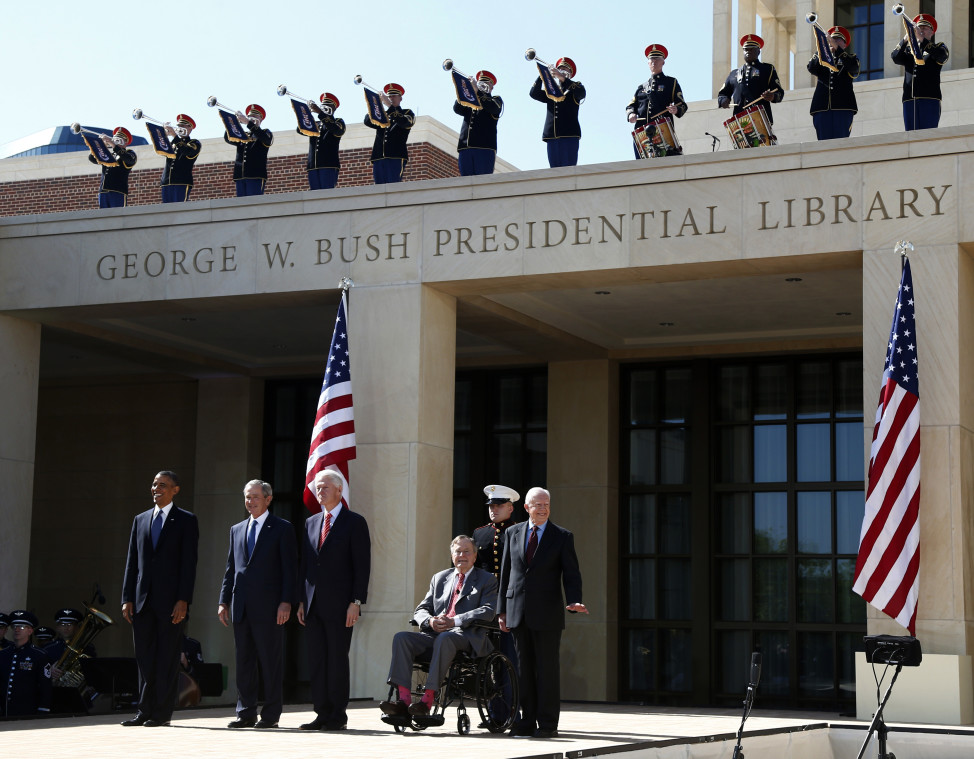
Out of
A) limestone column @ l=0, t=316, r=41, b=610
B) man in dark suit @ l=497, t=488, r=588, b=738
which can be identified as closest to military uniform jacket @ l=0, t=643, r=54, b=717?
limestone column @ l=0, t=316, r=41, b=610

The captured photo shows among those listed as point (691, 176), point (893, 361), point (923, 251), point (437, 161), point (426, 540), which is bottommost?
point (426, 540)

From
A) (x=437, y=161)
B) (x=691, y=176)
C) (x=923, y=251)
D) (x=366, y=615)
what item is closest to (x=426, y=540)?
(x=366, y=615)

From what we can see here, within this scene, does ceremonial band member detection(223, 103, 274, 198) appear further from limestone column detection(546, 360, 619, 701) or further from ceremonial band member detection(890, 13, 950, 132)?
ceremonial band member detection(890, 13, 950, 132)

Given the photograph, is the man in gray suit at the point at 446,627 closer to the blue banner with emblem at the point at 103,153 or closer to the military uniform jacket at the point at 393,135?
the military uniform jacket at the point at 393,135

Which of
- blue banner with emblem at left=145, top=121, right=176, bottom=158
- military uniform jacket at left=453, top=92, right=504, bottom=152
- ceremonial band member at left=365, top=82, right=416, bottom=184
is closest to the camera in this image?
military uniform jacket at left=453, top=92, right=504, bottom=152

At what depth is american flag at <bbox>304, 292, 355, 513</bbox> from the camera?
1481cm

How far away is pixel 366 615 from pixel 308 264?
3869mm

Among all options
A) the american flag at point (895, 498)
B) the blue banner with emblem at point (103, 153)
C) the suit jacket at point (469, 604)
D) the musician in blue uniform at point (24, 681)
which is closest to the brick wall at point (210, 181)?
the blue banner with emblem at point (103, 153)

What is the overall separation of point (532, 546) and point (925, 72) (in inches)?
269

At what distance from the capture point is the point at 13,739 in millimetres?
9797

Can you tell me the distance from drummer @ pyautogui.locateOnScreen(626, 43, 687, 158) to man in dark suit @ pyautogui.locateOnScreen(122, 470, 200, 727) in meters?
6.69

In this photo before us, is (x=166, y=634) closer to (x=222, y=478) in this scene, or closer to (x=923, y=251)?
(x=923, y=251)

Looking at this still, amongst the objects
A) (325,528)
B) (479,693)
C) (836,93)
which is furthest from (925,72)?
(479,693)

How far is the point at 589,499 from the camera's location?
1942 cm
